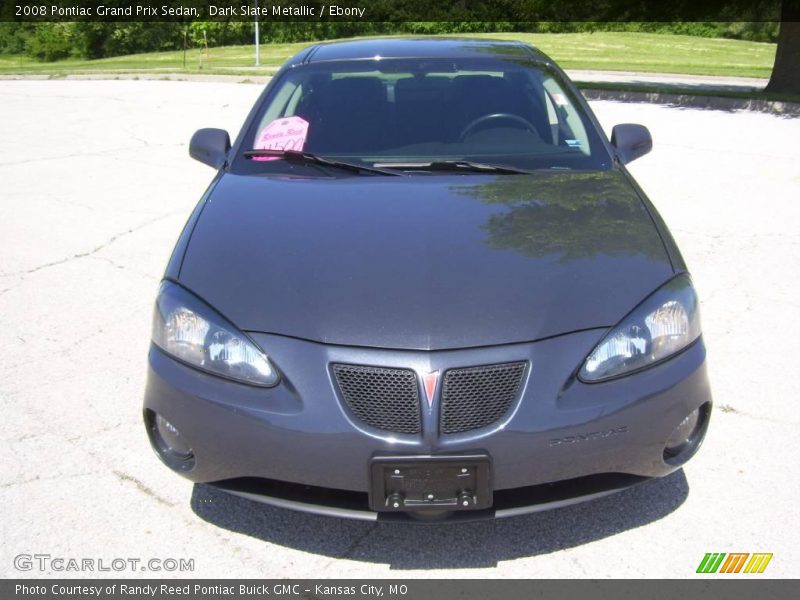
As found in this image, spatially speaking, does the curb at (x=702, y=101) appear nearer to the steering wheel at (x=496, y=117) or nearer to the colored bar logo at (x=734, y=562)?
the steering wheel at (x=496, y=117)

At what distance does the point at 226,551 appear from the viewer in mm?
2713

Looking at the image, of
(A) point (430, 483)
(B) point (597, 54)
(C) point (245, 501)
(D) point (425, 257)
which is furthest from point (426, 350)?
(B) point (597, 54)

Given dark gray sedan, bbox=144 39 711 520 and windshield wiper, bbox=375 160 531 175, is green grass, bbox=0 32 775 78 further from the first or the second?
dark gray sedan, bbox=144 39 711 520

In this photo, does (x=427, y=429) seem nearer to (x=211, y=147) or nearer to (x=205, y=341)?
(x=205, y=341)

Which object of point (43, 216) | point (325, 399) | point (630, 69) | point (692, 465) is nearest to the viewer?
point (325, 399)

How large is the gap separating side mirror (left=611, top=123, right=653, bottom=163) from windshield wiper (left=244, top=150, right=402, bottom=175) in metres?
1.20

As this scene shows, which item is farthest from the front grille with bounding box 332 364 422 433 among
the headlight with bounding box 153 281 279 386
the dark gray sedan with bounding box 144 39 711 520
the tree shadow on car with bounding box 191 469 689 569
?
the tree shadow on car with bounding box 191 469 689 569

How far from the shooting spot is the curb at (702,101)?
1380cm

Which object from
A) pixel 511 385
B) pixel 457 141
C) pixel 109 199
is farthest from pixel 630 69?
pixel 511 385

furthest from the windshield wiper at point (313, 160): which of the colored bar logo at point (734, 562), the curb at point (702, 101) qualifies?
the curb at point (702, 101)

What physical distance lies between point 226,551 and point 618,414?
132 cm

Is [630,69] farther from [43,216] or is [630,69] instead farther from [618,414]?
[618,414]

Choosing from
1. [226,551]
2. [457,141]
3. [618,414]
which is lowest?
[226,551]

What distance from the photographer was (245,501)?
298 cm
